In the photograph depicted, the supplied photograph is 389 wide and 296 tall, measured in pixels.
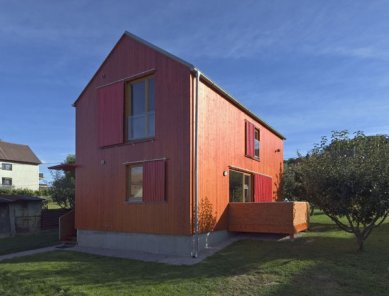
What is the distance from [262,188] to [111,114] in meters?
8.23

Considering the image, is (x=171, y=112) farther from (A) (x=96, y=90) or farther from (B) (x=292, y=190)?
(B) (x=292, y=190)

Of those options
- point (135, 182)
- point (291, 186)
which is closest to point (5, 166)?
point (291, 186)

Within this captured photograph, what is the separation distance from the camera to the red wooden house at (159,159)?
514 inches

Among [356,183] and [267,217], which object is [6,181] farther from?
[356,183]

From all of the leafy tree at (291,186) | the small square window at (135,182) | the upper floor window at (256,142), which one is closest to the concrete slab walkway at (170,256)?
the small square window at (135,182)

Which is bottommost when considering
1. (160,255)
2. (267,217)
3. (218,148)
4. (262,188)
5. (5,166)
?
(160,255)

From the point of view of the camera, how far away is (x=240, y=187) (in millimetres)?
17047

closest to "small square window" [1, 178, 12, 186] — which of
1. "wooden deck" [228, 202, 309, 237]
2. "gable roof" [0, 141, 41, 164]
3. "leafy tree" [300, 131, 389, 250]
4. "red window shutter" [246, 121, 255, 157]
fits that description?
"gable roof" [0, 141, 41, 164]

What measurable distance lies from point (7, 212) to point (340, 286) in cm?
1781

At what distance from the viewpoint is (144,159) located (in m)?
14.0

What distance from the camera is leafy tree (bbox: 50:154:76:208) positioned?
91.6ft

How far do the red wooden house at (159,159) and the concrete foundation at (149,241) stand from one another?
0.11ft

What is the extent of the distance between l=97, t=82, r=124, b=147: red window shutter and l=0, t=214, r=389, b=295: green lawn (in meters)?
4.49

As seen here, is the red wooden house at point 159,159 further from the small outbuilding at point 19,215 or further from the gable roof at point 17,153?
the gable roof at point 17,153
